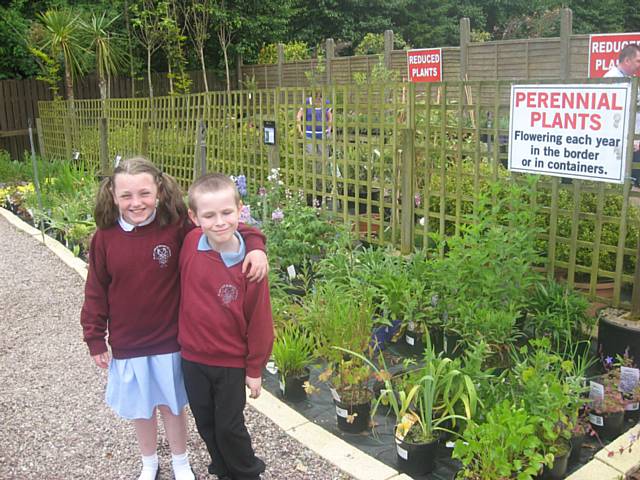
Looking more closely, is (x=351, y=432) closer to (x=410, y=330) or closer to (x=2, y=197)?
(x=410, y=330)

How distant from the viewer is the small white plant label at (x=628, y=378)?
319 centimetres

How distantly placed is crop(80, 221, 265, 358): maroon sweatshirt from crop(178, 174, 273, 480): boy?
0.09 meters

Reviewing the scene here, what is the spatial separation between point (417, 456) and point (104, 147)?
8562mm

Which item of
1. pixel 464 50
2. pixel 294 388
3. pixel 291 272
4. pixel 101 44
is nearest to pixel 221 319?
pixel 294 388

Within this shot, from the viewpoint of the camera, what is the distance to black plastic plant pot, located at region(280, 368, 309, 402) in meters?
3.62

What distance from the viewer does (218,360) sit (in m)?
2.53

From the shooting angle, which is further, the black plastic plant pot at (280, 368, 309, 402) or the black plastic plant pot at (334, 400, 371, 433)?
the black plastic plant pot at (280, 368, 309, 402)

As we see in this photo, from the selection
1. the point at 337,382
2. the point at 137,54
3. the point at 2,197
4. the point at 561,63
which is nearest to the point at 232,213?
the point at 337,382

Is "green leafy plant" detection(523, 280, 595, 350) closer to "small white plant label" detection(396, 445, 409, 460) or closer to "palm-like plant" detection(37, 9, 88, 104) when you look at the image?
"small white plant label" detection(396, 445, 409, 460)

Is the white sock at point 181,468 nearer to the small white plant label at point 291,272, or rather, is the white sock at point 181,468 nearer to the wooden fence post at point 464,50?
the small white plant label at point 291,272

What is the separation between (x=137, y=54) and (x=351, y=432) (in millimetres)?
17974

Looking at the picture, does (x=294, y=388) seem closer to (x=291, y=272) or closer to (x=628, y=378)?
(x=291, y=272)

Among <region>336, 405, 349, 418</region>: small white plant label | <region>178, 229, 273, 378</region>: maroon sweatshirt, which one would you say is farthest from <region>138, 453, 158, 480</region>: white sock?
<region>336, 405, 349, 418</region>: small white plant label

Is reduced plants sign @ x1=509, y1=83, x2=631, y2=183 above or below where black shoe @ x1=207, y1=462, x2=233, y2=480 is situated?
above
